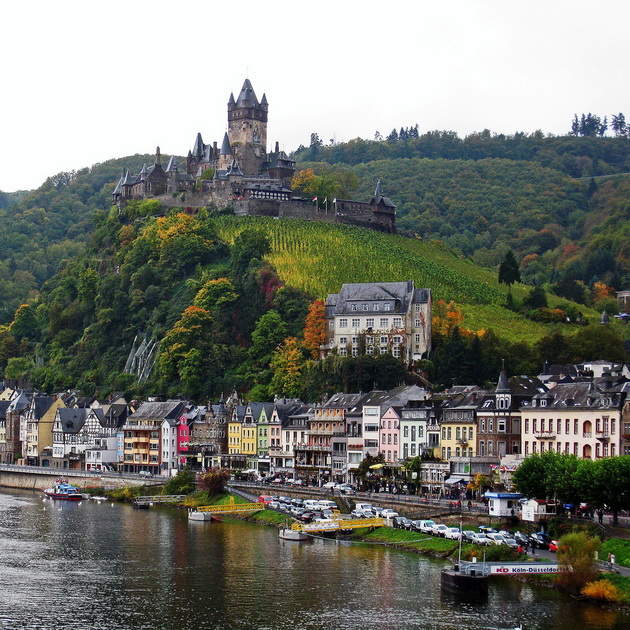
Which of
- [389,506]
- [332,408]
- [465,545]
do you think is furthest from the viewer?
[332,408]

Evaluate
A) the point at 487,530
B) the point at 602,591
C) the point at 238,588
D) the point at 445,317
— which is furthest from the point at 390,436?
the point at 602,591

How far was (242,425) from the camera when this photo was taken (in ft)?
405

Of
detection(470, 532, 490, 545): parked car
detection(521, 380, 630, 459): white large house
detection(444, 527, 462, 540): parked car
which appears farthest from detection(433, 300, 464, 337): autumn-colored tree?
detection(470, 532, 490, 545): parked car

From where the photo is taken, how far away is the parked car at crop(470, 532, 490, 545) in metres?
71.0

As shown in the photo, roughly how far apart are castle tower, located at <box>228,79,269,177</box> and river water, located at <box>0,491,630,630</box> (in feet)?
346

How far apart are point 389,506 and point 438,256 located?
3541 inches

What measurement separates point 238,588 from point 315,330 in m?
68.5

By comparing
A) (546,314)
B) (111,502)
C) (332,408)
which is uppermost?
(546,314)

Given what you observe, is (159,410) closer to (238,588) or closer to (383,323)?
(383,323)

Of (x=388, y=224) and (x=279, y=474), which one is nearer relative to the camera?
(x=279, y=474)

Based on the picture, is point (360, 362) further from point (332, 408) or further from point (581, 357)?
point (581, 357)

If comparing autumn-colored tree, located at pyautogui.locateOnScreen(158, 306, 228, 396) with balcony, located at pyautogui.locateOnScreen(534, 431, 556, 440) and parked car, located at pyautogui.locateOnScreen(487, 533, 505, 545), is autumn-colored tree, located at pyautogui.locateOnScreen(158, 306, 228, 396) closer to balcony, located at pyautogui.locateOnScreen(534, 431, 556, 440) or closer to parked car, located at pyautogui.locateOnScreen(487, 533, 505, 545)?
balcony, located at pyautogui.locateOnScreen(534, 431, 556, 440)

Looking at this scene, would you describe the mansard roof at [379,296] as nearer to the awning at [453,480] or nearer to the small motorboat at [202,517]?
the awning at [453,480]

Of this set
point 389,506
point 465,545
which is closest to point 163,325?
point 389,506
